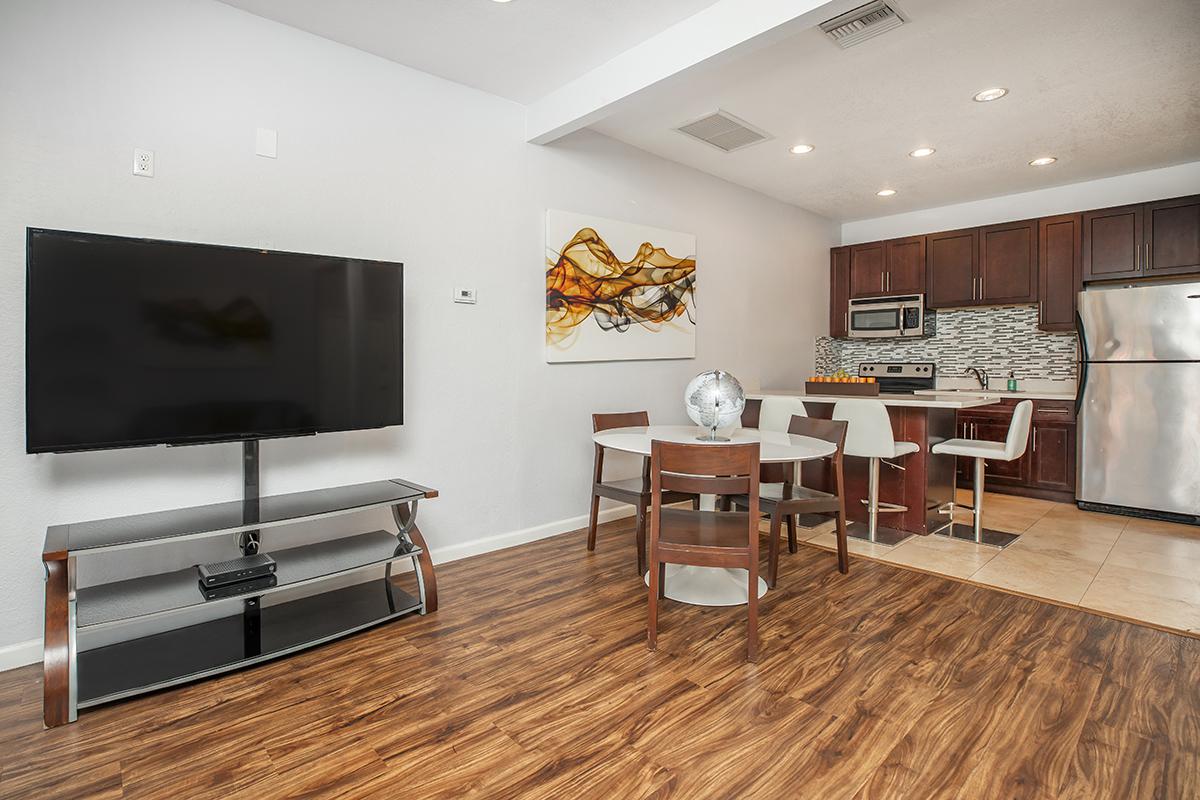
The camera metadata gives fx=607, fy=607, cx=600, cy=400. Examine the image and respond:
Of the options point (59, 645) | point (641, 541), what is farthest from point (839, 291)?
point (59, 645)

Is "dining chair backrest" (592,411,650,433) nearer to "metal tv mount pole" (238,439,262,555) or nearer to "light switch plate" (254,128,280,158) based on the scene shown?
"metal tv mount pole" (238,439,262,555)

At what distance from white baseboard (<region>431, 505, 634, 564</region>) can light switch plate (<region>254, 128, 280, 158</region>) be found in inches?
84.1

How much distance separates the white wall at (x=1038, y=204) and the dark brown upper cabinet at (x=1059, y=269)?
0.35 m

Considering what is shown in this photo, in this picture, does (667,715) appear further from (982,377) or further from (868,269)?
(868,269)

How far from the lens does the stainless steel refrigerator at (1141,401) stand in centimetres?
427

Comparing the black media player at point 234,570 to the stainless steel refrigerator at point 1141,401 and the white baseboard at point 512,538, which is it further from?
the stainless steel refrigerator at point 1141,401

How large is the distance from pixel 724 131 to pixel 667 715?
3530mm

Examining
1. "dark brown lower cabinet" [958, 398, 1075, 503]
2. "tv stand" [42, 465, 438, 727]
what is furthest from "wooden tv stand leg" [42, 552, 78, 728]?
"dark brown lower cabinet" [958, 398, 1075, 503]

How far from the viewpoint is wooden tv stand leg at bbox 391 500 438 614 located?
275 cm

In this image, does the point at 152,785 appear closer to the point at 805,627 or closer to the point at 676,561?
the point at 676,561

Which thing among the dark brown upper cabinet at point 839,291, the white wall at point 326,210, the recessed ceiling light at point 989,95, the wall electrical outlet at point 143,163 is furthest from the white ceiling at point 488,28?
the dark brown upper cabinet at point 839,291

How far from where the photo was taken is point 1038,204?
542cm

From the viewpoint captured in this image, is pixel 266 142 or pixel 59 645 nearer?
pixel 59 645

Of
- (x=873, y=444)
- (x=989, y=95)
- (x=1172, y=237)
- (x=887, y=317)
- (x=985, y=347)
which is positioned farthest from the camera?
(x=887, y=317)
